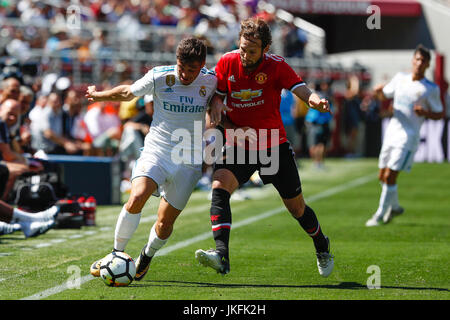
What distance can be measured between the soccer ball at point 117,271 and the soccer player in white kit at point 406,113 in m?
5.60

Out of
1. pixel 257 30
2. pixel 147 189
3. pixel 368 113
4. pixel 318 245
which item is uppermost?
pixel 257 30

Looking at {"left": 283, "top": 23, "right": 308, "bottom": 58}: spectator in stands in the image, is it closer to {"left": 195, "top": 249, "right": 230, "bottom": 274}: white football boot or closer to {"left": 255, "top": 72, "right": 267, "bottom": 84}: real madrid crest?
{"left": 255, "top": 72, "right": 267, "bottom": 84}: real madrid crest

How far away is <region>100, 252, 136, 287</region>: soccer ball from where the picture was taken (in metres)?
6.82

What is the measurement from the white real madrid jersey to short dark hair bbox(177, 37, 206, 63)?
0.87ft


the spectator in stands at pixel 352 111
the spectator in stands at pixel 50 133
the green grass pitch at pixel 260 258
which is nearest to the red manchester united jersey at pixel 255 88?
the green grass pitch at pixel 260 258

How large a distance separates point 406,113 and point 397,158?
0.63 metres

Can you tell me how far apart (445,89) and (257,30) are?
75.3 feet

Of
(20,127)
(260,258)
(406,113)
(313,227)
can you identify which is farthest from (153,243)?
(20,127)

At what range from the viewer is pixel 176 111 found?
7.15 meters

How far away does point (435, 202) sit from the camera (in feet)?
50.2

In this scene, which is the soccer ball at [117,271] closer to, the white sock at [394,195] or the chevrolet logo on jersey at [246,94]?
the chevrolet logo on jersey at [246,94]

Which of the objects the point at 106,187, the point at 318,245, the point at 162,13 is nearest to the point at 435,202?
the point at 106,187

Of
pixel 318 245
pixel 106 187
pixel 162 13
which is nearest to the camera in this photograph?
pixel 318 245
